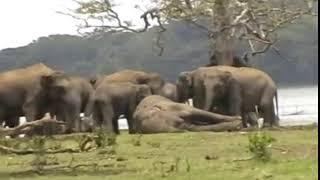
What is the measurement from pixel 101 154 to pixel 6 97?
32.8 ft

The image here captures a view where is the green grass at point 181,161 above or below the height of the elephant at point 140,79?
below

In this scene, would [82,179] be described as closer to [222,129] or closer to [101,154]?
[101,154]

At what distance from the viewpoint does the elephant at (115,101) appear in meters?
22.1

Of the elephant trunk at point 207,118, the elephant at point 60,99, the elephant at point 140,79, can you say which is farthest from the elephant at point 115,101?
the elephant trunk at point 207,118

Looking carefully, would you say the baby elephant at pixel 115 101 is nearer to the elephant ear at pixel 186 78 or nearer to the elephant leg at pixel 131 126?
the elephant leg at pixel 131 126

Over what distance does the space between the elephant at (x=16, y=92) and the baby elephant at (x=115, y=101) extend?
53.0 inches

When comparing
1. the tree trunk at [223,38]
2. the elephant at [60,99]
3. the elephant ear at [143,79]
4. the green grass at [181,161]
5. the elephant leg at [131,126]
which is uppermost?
the tree trunk at [223,38]

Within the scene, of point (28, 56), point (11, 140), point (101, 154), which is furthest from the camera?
point (28, 56)

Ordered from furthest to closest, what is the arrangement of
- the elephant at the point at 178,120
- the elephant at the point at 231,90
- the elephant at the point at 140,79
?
the elephant at the point at 140,79, the elephant at the point at 231,90, the elephant at the point at 178,120

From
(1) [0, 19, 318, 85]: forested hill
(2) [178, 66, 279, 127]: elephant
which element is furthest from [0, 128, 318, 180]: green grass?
(1) [0, 19, 318, 85]: forested hill

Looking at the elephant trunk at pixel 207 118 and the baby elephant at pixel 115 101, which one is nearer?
the elephant trunk at pixel 207 118

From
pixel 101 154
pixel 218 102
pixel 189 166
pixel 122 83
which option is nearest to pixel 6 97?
pixel 122 83

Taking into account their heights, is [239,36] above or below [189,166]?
above

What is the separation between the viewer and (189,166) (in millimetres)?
10008
